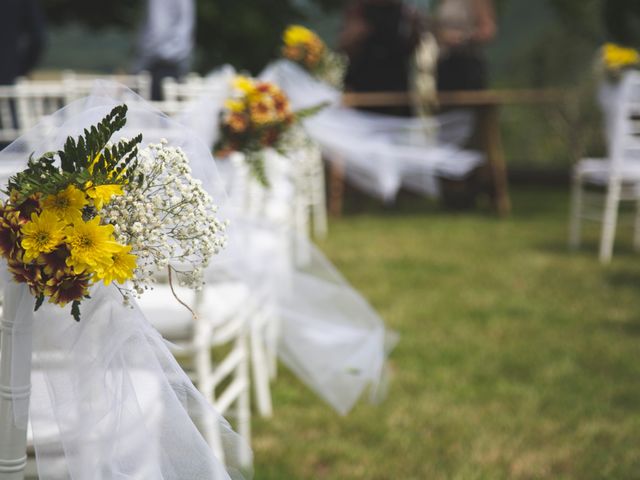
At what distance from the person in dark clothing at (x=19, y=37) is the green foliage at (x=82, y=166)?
3817mm

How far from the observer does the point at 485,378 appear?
11.3 ft

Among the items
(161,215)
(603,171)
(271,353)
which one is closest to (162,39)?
(271,353)

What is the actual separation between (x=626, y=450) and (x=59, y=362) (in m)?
2.14

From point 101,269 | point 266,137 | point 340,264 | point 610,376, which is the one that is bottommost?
point 340,264

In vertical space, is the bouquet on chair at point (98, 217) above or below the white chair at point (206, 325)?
above

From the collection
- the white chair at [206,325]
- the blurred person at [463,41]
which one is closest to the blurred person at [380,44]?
the blurred person at [463,41]

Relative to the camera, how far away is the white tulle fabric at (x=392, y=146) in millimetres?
5906

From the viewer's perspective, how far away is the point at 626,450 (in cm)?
271

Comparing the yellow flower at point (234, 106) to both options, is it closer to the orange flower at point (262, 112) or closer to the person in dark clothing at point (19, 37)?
the orange flower at point (262, 112)

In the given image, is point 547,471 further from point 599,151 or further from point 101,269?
point 599,151

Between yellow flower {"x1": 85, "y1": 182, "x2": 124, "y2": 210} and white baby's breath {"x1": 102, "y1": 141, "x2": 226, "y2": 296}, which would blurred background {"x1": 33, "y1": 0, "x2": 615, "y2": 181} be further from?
yellow flower {"x1": 85, "y1": 182, "x2": 124, "y2": 210}

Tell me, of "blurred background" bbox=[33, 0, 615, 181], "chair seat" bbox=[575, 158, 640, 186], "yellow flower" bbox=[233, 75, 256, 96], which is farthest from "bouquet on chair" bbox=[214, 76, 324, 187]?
"blurred background" bbox=[33, 0, 615, 181]

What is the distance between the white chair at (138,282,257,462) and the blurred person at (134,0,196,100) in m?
3.08

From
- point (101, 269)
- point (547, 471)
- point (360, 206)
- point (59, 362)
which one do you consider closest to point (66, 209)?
point (101, 269)
